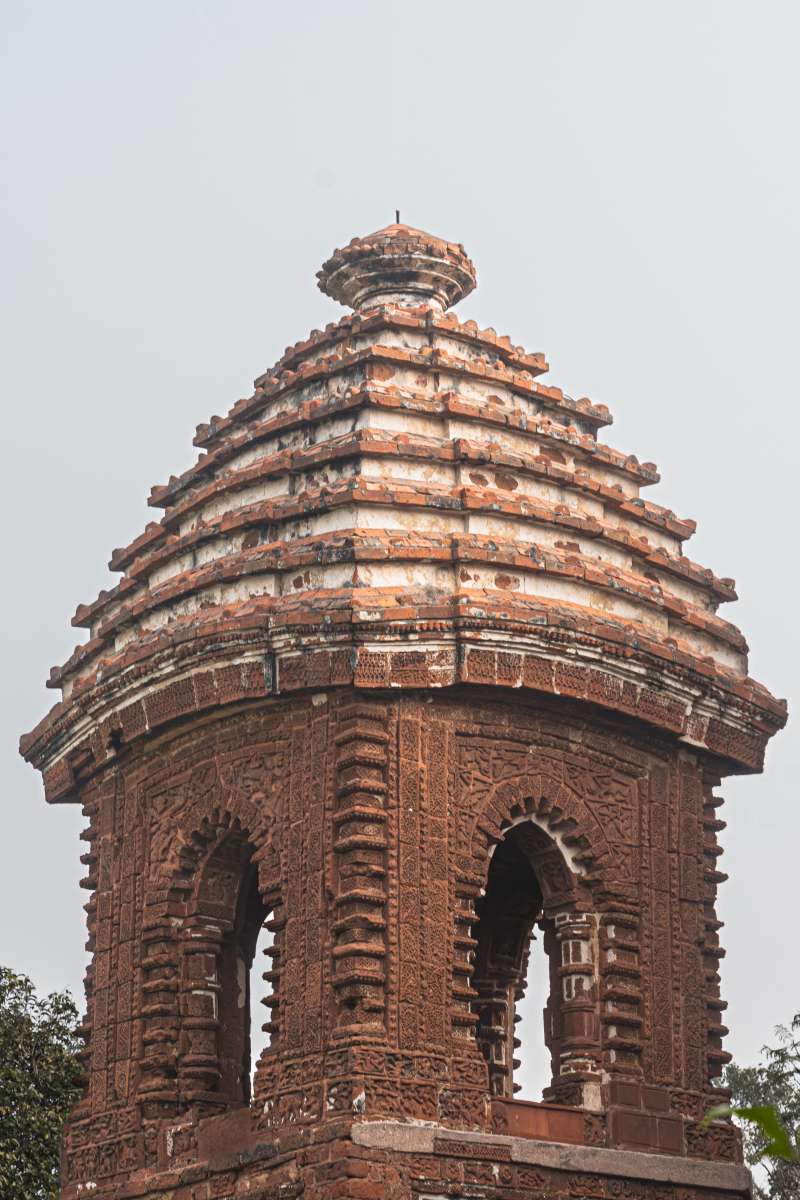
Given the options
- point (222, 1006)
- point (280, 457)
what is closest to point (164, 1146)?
point (222, 1006)

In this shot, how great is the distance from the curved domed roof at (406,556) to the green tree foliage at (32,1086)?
6.75m

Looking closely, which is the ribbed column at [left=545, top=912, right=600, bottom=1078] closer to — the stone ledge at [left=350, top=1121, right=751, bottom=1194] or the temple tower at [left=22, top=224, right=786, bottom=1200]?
the temple tower at [left=22, top=224, right=786, bottom=1200]

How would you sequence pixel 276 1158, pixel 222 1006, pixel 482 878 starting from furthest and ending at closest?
pixel 222 1006, pixel 482 878, pixel 276 1158

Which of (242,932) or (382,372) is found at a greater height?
(382,372)

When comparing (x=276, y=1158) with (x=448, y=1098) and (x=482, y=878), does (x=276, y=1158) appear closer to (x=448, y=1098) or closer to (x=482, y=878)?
(x=448, y=1098)

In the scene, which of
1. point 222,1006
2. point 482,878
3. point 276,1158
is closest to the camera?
point 276,1158

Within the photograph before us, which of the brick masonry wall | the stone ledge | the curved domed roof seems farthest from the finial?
the stone ledge

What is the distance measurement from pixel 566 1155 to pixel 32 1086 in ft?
33.6

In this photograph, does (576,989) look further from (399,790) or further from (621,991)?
(399,790)

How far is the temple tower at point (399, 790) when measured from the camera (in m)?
13.1

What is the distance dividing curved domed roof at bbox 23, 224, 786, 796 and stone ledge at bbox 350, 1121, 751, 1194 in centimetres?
276

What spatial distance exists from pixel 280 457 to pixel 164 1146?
4.78 metres

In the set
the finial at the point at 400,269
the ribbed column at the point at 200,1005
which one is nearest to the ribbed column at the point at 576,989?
the ribbed column at the point at 200,1005

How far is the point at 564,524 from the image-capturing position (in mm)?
14906
